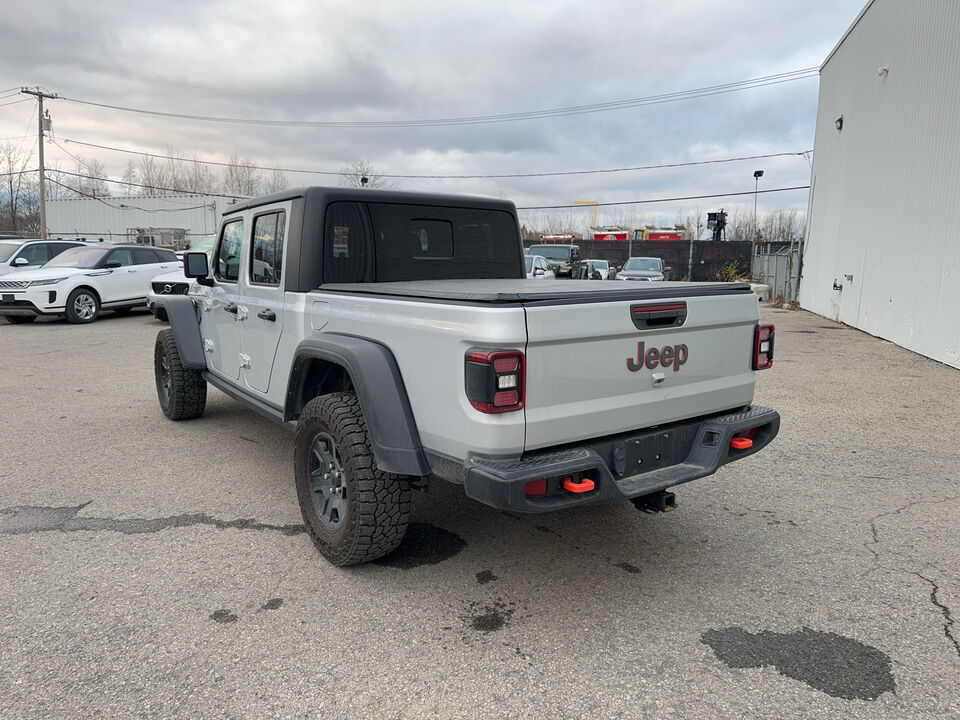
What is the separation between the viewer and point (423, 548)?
3.77m

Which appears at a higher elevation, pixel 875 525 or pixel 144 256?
pixel 144 256

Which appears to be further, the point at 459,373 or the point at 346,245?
the point at 346,245

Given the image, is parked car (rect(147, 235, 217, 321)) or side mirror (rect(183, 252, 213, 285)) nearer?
side mirror (rect(183, 252, 213, 285))

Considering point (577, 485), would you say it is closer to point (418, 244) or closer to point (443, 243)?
point (418, 244)

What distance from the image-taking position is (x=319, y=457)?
12.0 feet

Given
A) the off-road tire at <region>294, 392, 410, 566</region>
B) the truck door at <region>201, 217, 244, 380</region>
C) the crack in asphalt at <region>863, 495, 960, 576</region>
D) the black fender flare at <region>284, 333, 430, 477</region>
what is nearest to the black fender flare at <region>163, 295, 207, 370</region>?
the truck door at <region>201, 217, 244, 380</region>

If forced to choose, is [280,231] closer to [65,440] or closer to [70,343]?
[65,440]

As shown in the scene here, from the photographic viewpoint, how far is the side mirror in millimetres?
5203

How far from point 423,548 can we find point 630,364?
158cm

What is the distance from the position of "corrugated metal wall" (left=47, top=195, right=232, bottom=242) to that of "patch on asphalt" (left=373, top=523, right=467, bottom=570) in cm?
5534

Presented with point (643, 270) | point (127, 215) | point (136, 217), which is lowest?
point (643, 270)

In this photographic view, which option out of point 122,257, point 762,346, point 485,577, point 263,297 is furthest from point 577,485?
point 122,257

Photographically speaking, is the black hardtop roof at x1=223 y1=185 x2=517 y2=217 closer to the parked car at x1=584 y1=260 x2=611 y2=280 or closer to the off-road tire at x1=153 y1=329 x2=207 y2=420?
the off-road tire at x1=153 y1=329 x2=207 y2=420

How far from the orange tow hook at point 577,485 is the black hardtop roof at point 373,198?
229cm
